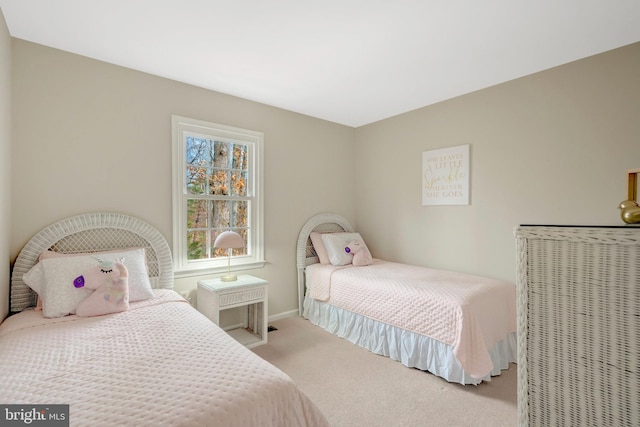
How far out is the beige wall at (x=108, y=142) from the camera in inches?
84.8

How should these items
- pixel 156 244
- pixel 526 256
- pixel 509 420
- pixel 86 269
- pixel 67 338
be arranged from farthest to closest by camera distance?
pixel 156 244, pixel 86 269, pixel 509 420, pixel 67 338, pixel 526 256

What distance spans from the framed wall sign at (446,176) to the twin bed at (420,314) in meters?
0.81

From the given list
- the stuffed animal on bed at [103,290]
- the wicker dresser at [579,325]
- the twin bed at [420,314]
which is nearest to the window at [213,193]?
the stuffed animal on bed at [103,290]

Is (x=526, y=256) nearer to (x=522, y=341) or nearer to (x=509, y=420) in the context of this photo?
(x=522, y=341)

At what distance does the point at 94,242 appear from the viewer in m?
2.35

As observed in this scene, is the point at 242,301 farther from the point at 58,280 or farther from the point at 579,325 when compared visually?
the point at 579,325

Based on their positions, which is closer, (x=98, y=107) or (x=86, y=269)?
(x=86, y=269)

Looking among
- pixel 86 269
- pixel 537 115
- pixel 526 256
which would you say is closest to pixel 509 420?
pixel 526 256

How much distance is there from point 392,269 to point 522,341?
87.4 inches

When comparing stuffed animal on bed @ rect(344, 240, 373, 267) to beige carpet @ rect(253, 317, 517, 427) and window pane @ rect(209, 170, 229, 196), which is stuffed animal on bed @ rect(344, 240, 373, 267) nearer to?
beige carpet @ rect(253, 317, 517, 427)

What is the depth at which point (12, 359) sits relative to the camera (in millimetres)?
1375

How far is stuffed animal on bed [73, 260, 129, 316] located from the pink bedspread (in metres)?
1.90

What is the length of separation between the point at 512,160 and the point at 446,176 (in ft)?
2.10

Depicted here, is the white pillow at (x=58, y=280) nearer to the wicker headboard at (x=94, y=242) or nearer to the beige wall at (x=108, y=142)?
the wicker headboard at (x=94, y=242)
